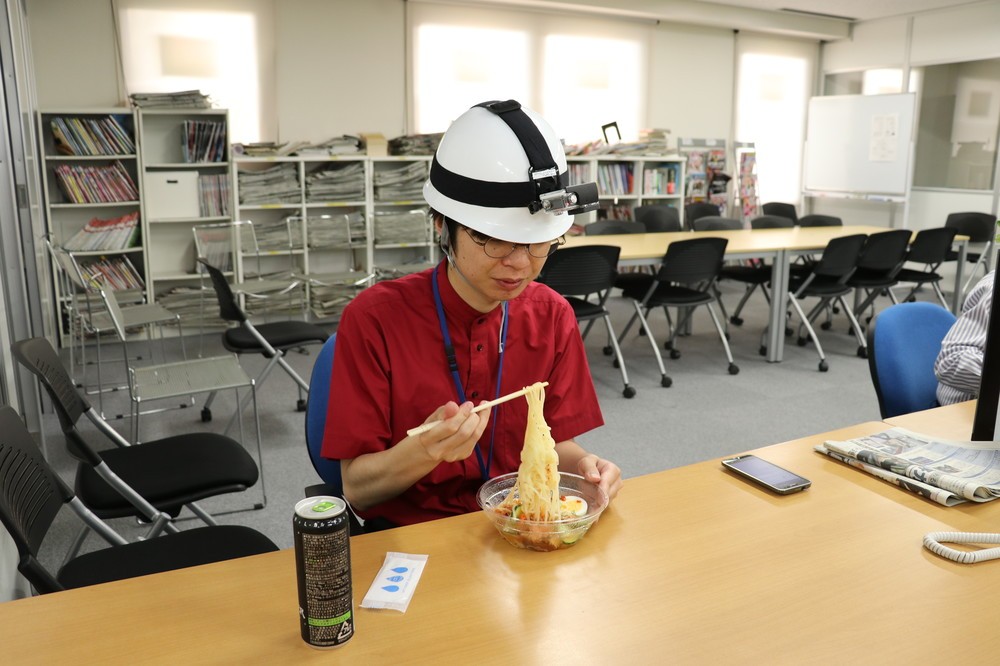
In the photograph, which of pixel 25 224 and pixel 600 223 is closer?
pixel 25 224

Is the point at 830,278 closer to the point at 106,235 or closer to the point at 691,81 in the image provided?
the point at 691,81

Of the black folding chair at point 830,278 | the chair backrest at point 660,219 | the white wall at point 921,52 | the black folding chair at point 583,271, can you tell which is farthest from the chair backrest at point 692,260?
the white wall at point 921,52

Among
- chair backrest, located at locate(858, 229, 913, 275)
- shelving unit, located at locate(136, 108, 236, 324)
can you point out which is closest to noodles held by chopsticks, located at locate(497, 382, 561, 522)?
chair backrest, located at locate(858, 229, 913, 275)

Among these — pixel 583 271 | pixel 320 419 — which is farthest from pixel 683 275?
pixel 320 419

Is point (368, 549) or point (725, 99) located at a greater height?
point (725, 99)

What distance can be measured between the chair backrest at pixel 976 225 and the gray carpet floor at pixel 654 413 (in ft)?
8.11

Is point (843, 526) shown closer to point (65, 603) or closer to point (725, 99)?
point (65, 603)

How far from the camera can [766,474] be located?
1.60 metres

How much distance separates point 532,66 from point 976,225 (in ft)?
15.6

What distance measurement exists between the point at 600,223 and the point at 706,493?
4940 millimetres

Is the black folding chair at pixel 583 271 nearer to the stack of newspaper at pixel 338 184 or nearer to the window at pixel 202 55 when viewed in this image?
the stack of newspaper at pixel 338 184

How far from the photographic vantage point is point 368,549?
1293 millimetres

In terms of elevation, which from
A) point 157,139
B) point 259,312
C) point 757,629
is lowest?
point 259,312

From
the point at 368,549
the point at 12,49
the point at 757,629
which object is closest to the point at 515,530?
the point at 368,549
